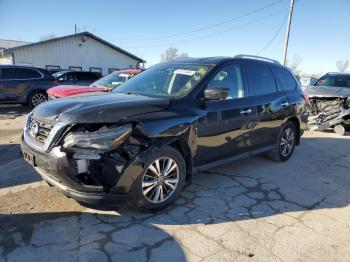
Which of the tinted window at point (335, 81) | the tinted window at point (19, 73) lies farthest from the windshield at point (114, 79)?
the tinted window at point (335, 81)

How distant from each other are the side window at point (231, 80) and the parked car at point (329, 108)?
16.8ft

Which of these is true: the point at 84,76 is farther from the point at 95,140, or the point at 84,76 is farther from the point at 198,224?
the point at 198,224

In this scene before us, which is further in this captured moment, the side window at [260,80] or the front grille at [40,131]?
the side window at [260,80]

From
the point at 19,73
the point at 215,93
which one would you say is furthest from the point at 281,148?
the point at 19,73

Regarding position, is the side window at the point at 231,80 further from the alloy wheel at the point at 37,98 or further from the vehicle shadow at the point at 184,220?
the alloy wheel at the point at 37,98

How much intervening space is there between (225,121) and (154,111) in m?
1.20

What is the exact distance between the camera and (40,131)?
3.45 m

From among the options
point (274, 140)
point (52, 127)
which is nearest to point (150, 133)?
point (52, 127)

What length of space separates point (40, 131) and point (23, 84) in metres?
10.4

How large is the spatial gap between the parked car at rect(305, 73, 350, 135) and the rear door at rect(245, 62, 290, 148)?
4.02 meters

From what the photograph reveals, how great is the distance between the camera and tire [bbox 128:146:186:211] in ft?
11.2

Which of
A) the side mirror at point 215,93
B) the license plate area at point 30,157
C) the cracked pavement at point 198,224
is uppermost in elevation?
the side mirror at point 215,93

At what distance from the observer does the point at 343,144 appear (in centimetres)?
798

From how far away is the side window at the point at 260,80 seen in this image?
4953 millimetres
